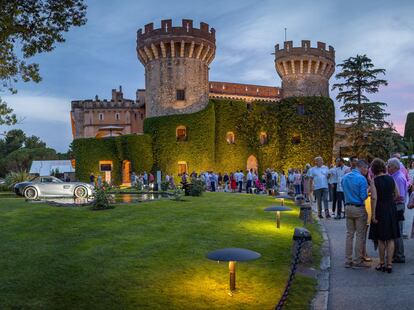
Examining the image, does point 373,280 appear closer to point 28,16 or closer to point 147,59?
point 28,16

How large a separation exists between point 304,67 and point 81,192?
31271 millimetres

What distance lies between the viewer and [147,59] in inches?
1622

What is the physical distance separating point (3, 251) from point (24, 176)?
75.4 ft

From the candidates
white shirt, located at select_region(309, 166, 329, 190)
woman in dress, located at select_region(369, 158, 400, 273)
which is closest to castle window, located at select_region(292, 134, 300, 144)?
white shirt, located at select_region(309, 166, 329, 190)

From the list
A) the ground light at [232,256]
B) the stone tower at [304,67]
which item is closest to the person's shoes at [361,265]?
the ground light at [232,256]

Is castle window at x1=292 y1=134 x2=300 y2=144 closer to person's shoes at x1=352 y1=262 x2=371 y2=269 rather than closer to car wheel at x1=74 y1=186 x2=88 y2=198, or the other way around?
car wheel at x1=74 y1=186 x2=88 y2=198

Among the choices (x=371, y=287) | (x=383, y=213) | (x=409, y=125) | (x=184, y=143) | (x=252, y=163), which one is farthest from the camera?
(x=409, y=125)

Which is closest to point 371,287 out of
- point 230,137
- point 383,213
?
point 383,213

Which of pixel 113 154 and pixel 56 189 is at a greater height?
pixel 113 154

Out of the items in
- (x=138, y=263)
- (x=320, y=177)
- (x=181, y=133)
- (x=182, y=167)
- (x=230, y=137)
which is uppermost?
(x=181, y=133)

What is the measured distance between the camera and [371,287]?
664cm

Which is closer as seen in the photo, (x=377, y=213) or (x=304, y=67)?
(x=377, y=213)

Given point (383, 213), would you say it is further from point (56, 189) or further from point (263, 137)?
point (263, 137)

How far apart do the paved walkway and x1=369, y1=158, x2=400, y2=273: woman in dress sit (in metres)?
0.37
